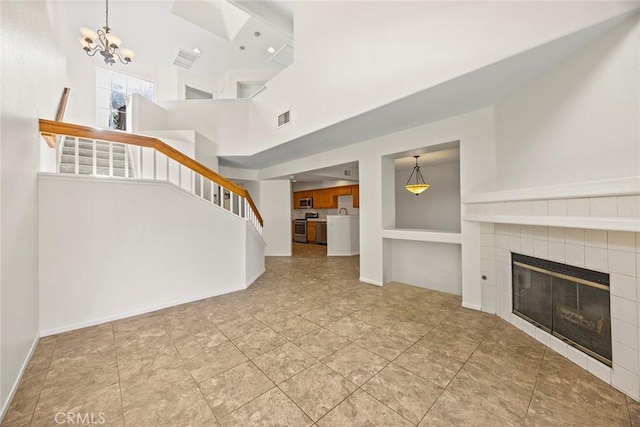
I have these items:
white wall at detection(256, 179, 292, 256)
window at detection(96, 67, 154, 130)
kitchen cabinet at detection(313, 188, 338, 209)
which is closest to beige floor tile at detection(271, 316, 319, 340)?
white wall at detection(256, 179, 292, 256)

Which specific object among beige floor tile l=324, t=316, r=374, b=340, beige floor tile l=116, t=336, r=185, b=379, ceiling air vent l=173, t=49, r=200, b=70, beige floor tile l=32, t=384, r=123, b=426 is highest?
ceiling air vent l=173, t=49, r=200, b=70

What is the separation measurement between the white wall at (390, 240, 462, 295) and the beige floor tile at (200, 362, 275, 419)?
9.78 feet

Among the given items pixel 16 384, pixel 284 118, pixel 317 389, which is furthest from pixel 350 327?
pixel 284 118

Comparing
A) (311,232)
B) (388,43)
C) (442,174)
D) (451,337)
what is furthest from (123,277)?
(311,232)

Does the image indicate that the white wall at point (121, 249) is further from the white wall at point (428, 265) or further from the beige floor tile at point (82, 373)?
the white wall at point (428, 265)

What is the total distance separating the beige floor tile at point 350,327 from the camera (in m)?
2.26

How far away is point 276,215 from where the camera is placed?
6578 mm

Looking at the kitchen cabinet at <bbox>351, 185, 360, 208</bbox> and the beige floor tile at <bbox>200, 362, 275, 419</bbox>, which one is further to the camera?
the kitchen cabinet at <bbox>351, 185, 360, 208</bbox>

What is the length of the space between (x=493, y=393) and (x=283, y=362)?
1.49 metres

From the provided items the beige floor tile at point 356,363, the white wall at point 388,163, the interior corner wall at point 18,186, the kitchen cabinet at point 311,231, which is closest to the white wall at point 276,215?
the white wall at point 388,163

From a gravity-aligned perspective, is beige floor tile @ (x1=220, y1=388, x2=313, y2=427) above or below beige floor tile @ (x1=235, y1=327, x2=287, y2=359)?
above

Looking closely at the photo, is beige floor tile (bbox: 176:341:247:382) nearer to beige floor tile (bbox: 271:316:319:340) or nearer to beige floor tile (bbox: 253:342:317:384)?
beige floor tile (bbox: 253:342:317:384)

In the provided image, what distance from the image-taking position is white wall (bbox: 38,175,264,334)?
7.56 feet

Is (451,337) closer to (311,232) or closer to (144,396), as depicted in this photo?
(144,396)
